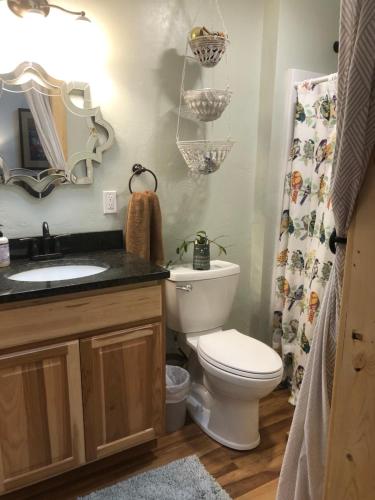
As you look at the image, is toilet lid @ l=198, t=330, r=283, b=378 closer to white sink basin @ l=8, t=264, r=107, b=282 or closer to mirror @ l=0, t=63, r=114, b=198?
white sink basin @ l=8, t=264, r=107, b=282

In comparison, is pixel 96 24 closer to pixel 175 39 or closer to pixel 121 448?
pixel 175 39

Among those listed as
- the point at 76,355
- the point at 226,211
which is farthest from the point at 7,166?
the point at 226,211

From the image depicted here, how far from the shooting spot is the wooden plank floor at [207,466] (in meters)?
1.56

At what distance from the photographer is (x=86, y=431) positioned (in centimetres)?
151

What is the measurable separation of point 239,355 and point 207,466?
1.67 feet

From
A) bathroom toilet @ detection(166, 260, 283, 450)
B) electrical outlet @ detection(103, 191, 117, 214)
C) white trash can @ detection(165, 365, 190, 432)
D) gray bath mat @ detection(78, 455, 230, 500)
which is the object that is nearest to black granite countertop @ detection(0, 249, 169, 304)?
electrical outlet @ detection(103, 191, 117, 214)

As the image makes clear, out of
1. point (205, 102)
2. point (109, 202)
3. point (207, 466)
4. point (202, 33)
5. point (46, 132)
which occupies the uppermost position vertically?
point (202, 33)

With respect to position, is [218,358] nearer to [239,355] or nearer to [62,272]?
[239,355]

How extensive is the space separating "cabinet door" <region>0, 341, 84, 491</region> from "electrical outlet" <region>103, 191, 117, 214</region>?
2.44 feet

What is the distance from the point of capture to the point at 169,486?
1.57m

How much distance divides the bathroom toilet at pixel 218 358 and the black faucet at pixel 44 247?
57 cm

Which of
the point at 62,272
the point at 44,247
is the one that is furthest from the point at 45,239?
the point at 62,272

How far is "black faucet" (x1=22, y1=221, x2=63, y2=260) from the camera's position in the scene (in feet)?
5.66

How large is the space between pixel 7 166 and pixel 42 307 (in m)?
0.71
